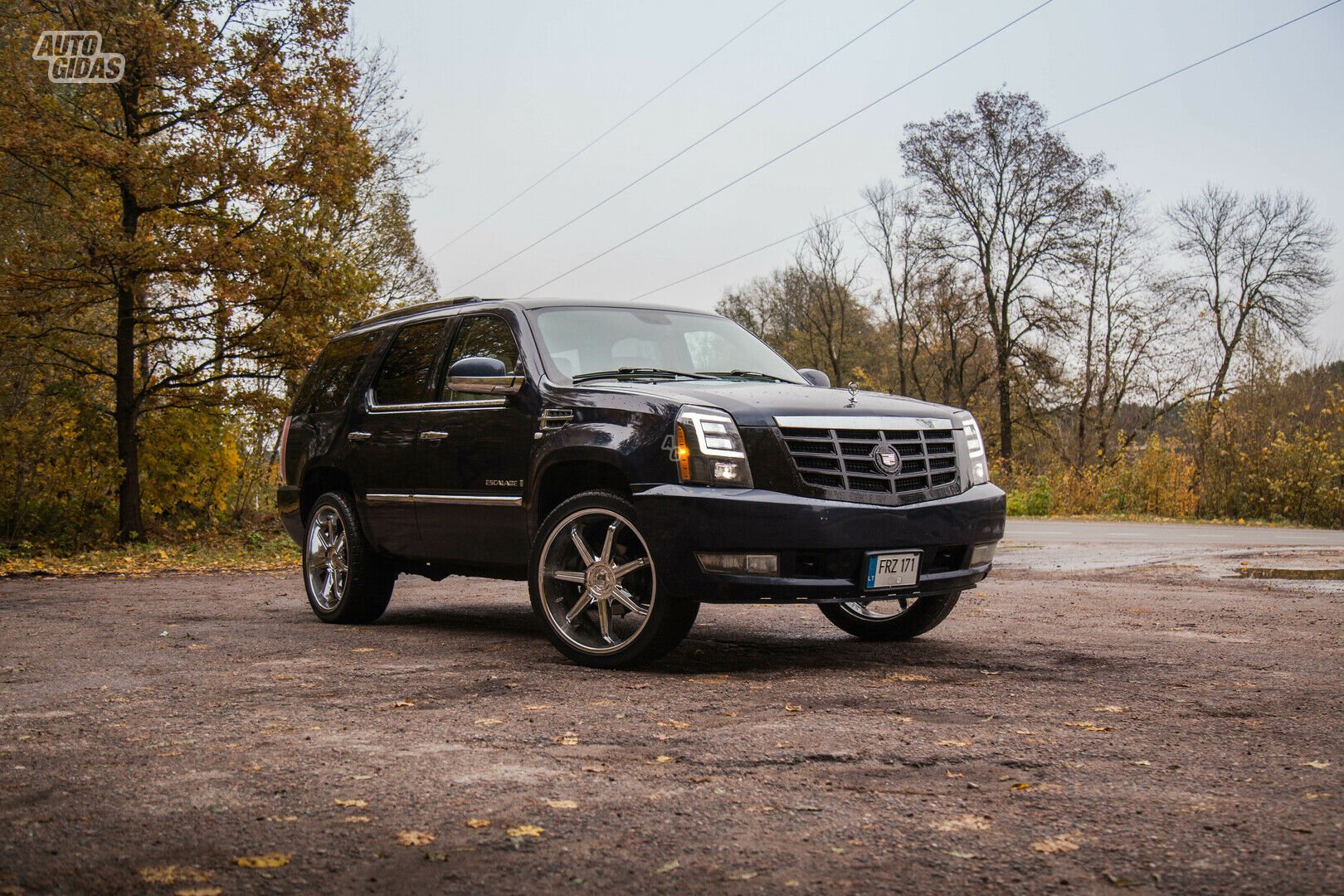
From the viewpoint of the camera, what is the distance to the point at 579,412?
6219mm

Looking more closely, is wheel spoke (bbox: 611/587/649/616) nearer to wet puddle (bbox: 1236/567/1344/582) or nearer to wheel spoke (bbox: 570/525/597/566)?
wheel spoke (bbox: 570/525/597/566)

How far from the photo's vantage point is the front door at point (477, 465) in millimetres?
6652

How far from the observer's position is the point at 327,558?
27.7 feet

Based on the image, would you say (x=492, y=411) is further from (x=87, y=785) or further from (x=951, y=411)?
(x=87, y=785)

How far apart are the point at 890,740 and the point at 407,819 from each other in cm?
173

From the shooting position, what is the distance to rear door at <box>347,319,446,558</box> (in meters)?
7.51

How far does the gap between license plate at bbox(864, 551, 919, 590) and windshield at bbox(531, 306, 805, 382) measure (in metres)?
1.57

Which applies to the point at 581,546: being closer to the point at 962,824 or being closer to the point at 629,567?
the point at 629,567

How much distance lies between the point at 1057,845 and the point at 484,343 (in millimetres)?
4826

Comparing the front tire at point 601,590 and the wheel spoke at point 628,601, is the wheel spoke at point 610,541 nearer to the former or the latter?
the front tire at point 601,590

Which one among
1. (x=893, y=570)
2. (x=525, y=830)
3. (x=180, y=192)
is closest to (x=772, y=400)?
(x=893, y=570)

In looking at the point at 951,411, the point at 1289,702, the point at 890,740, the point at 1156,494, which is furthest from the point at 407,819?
the point at 1156,494

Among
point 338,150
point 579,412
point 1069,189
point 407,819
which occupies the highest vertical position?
point 1069,189

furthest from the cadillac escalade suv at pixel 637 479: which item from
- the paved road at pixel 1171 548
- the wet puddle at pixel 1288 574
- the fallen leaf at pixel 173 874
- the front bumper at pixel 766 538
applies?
the paved road at pixel 1171 548
